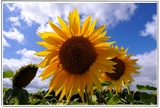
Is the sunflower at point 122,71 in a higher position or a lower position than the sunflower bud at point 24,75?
higher

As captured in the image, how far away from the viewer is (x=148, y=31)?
1.48m

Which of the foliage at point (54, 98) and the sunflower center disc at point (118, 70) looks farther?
the sunflower center disc at point (118, 70)

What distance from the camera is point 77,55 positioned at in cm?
97

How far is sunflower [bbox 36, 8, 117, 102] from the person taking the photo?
920mm

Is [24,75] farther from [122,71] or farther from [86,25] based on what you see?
[122,71]

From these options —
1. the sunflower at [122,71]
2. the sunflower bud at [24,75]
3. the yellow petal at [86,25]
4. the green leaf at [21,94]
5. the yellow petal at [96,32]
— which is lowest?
the green leaf at [21,94]

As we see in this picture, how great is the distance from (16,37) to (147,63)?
0.82 meters

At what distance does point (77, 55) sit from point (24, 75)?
0.78 feet

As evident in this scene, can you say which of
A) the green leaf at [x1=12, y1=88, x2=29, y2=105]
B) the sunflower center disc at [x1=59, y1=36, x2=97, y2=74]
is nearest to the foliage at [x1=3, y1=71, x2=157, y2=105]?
the green leaf at [x1=12, y1=88, x2=29, y2=105]

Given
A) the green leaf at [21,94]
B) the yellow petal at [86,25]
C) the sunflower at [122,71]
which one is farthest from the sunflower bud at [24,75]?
the sunflower at [122,71]

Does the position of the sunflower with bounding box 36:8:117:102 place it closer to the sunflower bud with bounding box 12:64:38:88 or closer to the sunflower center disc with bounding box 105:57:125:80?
the sunflower bud with bounding box 12:64:38:88

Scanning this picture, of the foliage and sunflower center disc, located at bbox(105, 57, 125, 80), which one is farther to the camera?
sunflower center disc, located at bbox(105, 57, 125, 80)

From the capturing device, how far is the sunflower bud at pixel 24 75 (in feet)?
3.11

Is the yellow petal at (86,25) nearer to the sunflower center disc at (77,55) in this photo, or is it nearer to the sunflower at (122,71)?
the sunflower center disc at (77,55)
